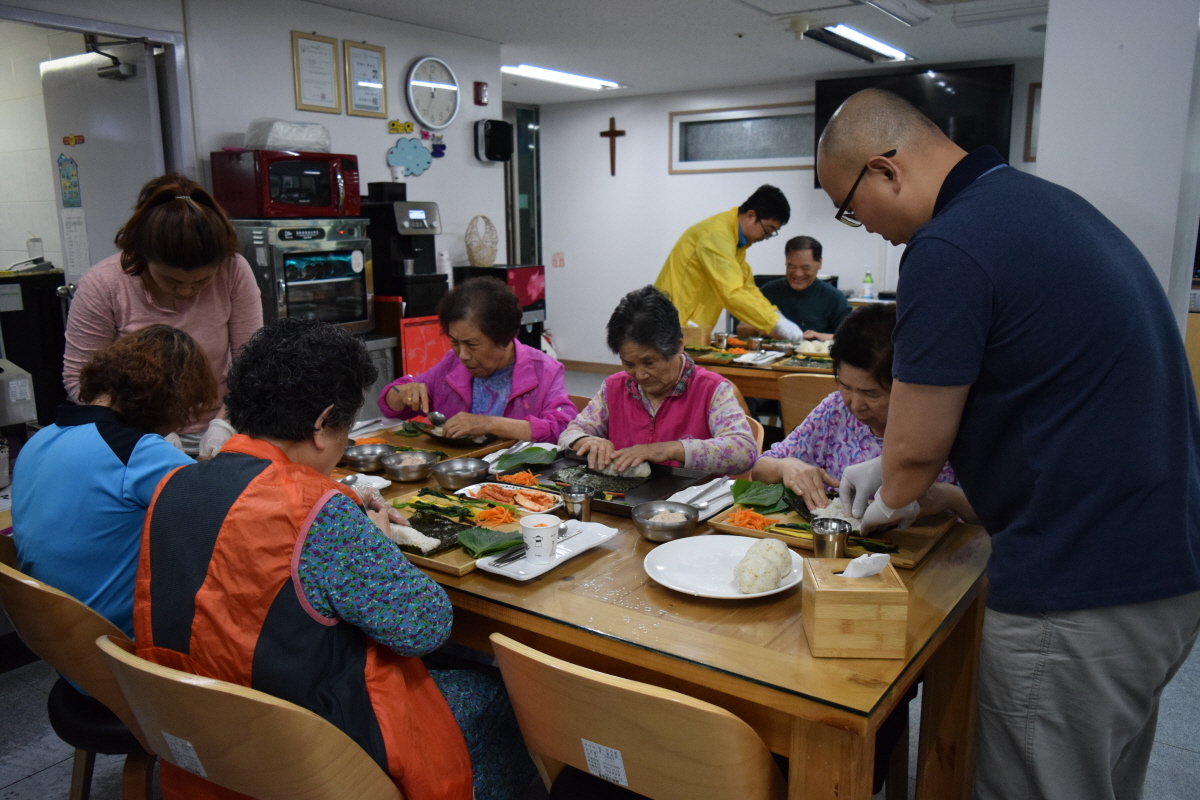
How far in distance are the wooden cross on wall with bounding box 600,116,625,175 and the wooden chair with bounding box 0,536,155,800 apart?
725 centimetres

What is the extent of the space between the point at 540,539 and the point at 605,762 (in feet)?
1.61

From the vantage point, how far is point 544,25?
524 centimetres

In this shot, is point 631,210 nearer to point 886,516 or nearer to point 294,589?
point 886,516

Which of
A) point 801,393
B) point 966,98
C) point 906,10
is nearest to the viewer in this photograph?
point 801,393

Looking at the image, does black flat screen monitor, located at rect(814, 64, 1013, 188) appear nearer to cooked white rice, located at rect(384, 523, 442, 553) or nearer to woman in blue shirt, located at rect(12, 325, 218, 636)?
cooked white rice, located at rect(384, 523, 442, 553)

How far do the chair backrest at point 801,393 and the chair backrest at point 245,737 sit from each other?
232cm

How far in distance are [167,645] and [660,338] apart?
1429mm

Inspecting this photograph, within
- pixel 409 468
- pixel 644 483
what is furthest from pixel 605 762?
pixel 409 468

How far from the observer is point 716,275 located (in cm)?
476

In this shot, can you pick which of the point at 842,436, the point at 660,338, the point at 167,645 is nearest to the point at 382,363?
the point at 660,338

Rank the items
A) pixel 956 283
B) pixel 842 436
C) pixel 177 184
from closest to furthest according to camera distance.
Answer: pixel 956 283, pixel 842 436, pixel 177 184

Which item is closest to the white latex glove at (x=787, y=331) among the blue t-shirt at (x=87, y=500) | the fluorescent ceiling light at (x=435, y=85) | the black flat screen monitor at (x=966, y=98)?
Result: the black flat screen monitor at (x=966, y=98)

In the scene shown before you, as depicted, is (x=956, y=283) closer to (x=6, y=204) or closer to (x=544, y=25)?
(x=544, y=25)

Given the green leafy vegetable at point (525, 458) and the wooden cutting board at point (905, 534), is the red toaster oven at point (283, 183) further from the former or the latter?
the wooden cutting board at point (905, 534)
